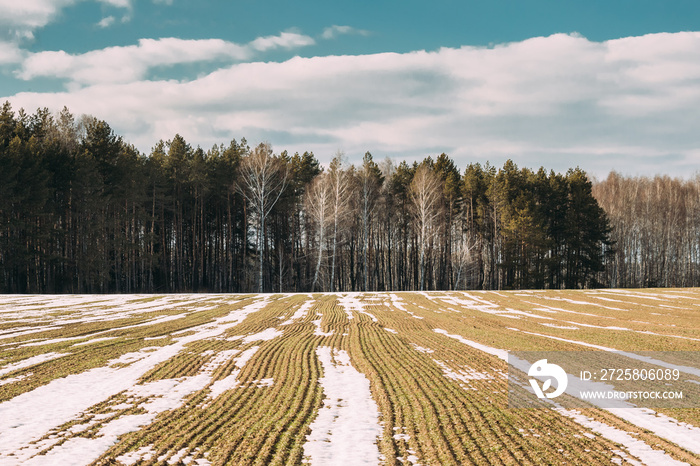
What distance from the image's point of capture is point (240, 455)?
18.3 feet

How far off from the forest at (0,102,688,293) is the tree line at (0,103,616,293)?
0.18 metres

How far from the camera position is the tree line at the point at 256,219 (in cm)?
3994

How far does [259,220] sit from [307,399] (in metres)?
41.8

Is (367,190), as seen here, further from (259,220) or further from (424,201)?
(259,220)

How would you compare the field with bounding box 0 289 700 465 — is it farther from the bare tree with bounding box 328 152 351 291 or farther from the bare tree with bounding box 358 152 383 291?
the bare tree with bounding box 358 152 383 291

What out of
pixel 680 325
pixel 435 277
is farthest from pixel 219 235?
pixel 680 325

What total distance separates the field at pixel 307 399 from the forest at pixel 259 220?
24982mm

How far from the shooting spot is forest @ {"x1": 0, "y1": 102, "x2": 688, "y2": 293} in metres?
40.0

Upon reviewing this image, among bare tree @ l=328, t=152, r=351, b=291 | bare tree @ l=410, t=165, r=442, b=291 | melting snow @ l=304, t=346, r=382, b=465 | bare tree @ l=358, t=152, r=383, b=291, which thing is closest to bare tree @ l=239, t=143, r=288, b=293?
bare tree @ l=328, t=152, r=351, b=291

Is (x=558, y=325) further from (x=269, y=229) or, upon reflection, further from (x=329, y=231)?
(x=269, y=229)

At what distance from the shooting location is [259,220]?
159 feet

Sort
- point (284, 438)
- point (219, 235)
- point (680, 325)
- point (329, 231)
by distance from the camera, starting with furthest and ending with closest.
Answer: point (219, 235) < point (329, 231) < point (680, 325) < point (284, 438)

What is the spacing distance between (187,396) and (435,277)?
4957cm

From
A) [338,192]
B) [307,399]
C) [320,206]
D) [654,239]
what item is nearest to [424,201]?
[338,192]
